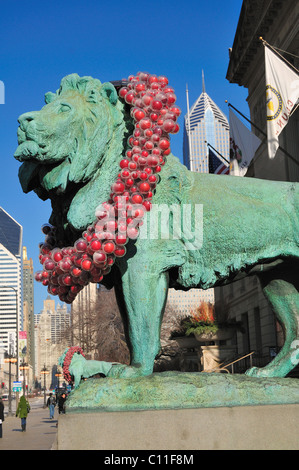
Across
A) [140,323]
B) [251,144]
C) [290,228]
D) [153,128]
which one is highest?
[251,144]

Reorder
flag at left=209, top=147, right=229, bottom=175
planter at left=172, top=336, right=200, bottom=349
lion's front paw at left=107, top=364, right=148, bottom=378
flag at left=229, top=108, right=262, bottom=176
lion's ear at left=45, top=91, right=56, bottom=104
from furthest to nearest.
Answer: flag at left=209, top=147, right=229, bottom=175, flag at left=229, top=108, right=262, bottom=176, planter at left=172, top=336, right=200, bottom=349, lion's ear at left=45, top=91, right=56, bottom=104, lion's front paw at left=107, top=364, right=148, bottom=378

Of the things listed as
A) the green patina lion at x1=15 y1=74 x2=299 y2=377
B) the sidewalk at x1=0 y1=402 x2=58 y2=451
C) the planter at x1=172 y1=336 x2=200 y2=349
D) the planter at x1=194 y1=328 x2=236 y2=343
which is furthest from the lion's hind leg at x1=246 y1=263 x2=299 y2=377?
the planter at x1=172 y1=336 x2=200 y2=349

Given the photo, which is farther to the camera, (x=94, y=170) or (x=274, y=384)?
(x=94, y=170)

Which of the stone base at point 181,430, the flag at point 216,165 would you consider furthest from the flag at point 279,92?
the stone base at point 181,430

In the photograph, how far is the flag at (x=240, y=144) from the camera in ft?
81.1

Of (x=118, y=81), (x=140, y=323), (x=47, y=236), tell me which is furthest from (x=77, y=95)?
(x=140, y=323)

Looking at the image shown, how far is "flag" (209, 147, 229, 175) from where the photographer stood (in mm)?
29578

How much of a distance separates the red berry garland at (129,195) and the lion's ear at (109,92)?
2.4 inches

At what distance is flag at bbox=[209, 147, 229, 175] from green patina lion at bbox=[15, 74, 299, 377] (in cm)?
2428

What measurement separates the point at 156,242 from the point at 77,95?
1416 mm

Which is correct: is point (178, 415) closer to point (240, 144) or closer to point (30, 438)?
point (30, 438)

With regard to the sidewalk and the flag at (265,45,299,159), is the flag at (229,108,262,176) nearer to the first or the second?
the flag at (265,45,299,159)

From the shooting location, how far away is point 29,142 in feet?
15.6
